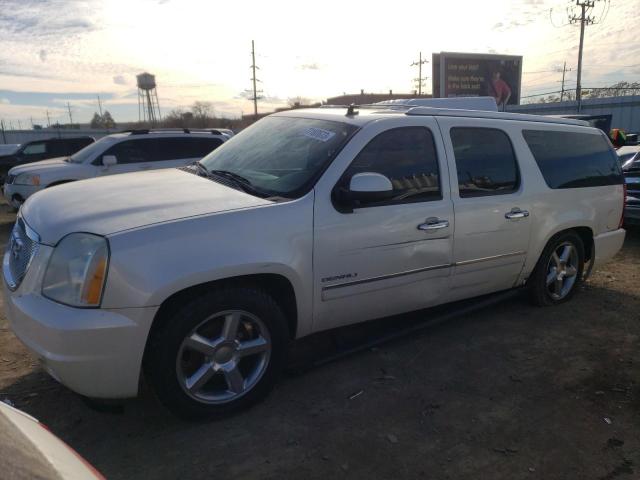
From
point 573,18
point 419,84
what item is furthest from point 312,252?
point 419,84

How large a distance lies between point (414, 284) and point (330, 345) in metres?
0.89

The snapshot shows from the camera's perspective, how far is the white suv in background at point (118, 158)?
10.1 metres

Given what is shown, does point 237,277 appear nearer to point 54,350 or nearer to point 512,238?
point 54,350

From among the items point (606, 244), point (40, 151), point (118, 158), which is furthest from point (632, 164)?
point (40, 151)

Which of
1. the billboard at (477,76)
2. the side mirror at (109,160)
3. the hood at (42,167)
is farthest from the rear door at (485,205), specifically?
the billboard at (477,76)

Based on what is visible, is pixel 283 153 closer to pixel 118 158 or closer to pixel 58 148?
pixel 118 158

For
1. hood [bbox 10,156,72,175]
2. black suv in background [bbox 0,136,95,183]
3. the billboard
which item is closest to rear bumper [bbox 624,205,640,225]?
hood [bbox 10,156,72,175]

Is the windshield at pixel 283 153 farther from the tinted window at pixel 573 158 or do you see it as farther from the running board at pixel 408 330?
the tinted window at pixel 573 158

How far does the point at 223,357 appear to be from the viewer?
124 inches

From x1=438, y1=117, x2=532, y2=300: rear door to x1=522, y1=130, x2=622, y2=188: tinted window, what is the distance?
1.09 ft

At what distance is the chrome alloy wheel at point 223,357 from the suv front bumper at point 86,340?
288 mm

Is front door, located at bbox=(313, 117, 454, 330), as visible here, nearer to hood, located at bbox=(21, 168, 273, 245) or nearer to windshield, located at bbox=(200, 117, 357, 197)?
windshield, located at bbox=(200, 117, 357, 197)

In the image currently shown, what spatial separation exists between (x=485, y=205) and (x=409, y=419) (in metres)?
1.83

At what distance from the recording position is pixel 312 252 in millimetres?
3305
